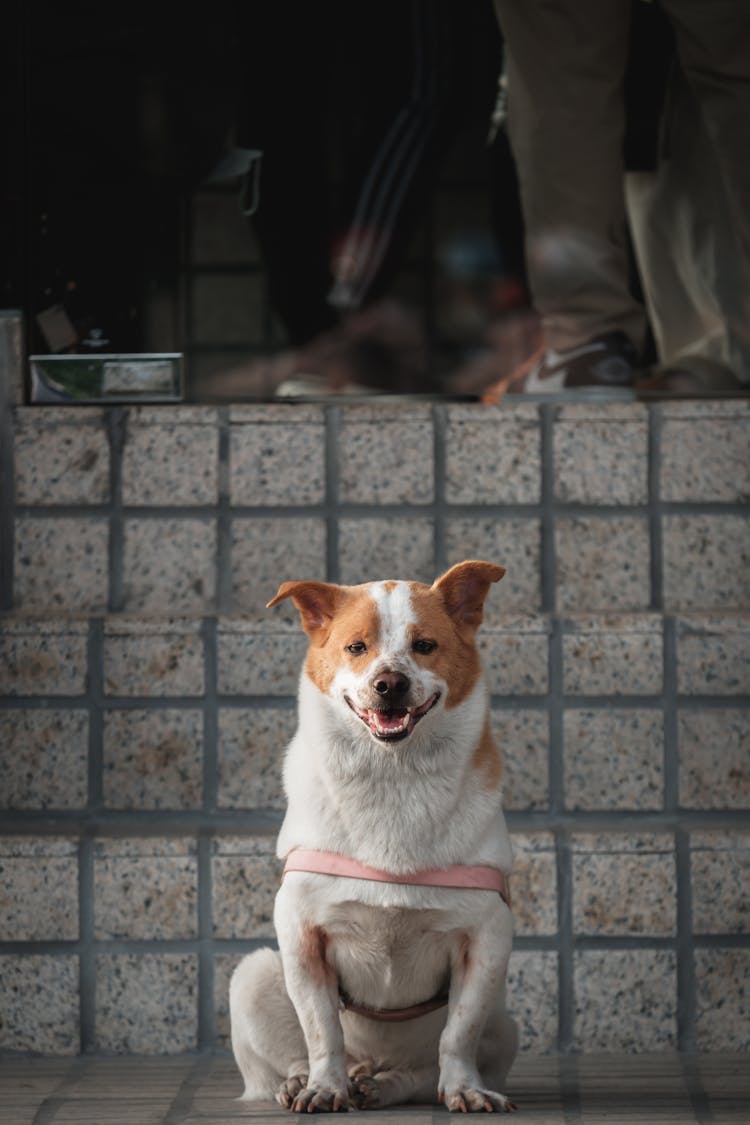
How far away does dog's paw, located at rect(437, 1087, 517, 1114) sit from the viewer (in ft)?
9.47

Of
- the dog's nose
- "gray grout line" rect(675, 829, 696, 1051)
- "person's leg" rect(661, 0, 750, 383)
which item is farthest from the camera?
"person's leg" rect(661, 0, 750, 383)

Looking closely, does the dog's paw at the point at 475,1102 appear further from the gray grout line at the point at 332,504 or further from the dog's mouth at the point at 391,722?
the gray grout line at the point at 332,504

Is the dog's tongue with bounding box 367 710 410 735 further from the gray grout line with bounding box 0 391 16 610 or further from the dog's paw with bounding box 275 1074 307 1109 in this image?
the gray grout line with bounding box 0 391 16 610

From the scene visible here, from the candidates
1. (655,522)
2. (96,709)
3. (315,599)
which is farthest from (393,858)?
(655,522)

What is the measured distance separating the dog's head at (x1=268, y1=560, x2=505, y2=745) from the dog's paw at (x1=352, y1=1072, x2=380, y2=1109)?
2.30 feet

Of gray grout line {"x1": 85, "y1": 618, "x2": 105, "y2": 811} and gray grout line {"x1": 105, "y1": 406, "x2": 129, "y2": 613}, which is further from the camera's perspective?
gray grout line {"x1": 105, "y1": 406, "x2": 129, "y2": 613}

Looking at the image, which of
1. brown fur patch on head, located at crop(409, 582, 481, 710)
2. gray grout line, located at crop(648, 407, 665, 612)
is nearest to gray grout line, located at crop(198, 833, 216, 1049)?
brown fur patch on head, located at crop(409, 582, 481, 710)

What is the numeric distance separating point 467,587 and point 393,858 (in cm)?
54

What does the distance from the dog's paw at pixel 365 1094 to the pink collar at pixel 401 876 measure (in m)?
0.43

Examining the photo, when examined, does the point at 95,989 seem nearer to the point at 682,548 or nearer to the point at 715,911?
the point at 715,911

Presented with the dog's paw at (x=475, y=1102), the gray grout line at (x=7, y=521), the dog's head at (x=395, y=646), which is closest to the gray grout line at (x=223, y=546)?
the gray grout line at (x=7, y=521)

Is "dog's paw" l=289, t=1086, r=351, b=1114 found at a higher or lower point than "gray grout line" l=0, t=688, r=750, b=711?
lower

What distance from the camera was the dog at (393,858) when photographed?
2908mm

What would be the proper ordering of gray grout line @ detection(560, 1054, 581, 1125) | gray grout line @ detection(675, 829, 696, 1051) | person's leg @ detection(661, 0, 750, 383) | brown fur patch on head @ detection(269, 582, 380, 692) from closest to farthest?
brown fur patch on head @ detection(269, 582, 380, 692) → gray grout line @ detection(560, 1054, 581, 1125) → gray grout line @ detection(675, 829, 696, 1051) → person's leg @ detection(661, 0, 750, 383)
